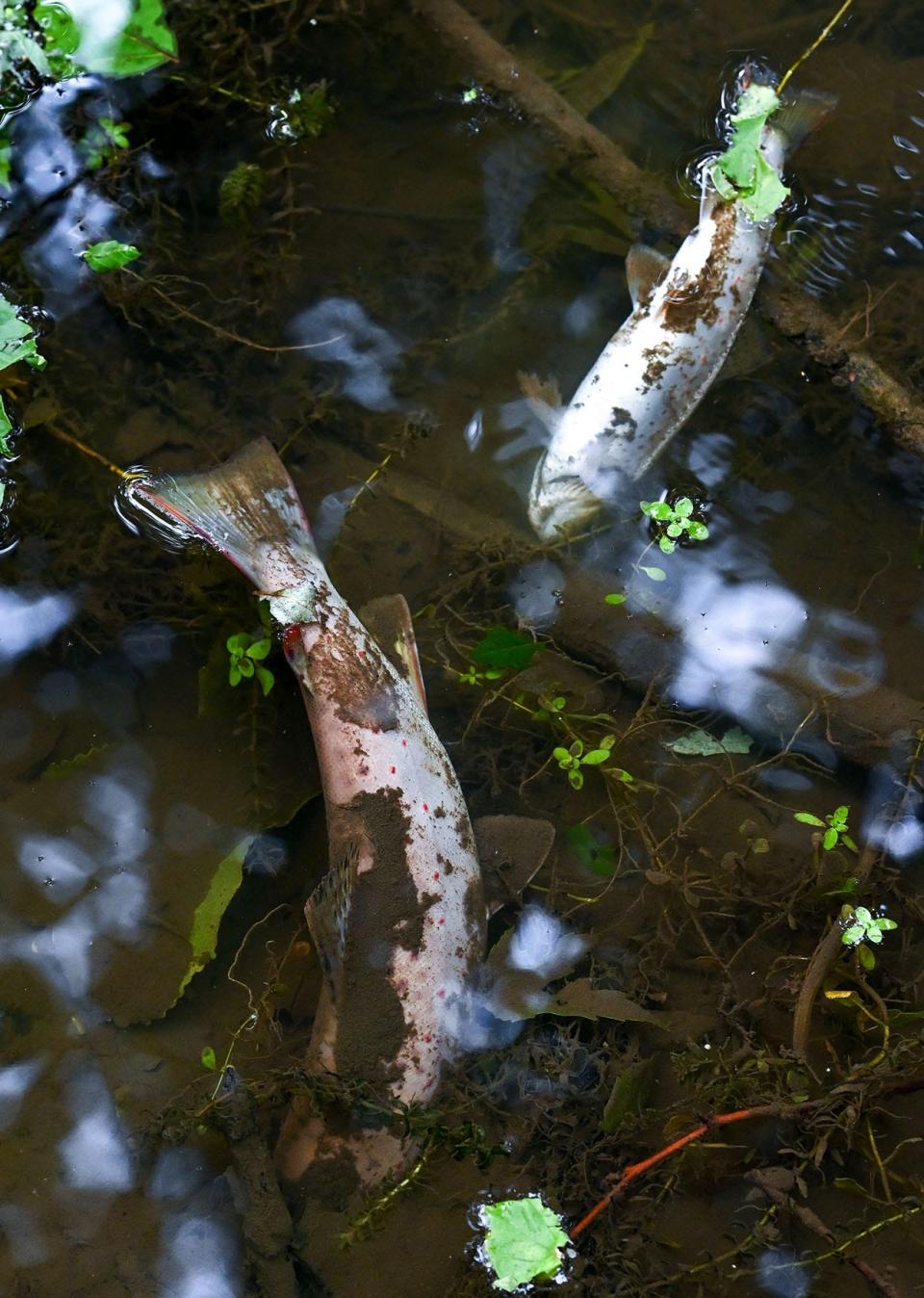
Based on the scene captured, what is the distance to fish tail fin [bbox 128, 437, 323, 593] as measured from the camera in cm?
447

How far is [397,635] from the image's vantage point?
4.65 m

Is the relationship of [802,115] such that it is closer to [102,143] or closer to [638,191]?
[638,191]

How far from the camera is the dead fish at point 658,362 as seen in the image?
16.4 ft

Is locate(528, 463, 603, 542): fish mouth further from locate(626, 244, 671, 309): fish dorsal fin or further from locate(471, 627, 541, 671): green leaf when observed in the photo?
locate(626, 244, 671, 309): fish dorsal fin

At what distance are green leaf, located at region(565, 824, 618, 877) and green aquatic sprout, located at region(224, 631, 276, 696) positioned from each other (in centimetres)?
147

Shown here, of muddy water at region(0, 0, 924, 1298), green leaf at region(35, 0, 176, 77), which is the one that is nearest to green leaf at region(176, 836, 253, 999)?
muddy water at region(0, 0, 924, 1298)

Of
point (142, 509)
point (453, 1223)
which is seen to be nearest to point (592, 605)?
point (142, 509)

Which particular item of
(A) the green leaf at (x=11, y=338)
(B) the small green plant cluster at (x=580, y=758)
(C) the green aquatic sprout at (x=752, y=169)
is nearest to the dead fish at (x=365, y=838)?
(B) the small green plant cluster at (x=580, y=758)

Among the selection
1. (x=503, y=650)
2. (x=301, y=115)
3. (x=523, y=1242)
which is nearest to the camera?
(x=523, y=1242)

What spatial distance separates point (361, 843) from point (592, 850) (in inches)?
42.1

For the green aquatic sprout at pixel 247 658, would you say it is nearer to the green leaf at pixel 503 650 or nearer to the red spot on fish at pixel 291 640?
the red spot on fish at pixel 291 640

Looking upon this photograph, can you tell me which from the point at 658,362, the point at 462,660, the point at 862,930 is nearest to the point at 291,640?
the point at 462,660

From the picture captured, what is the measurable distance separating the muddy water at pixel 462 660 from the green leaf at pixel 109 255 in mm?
142

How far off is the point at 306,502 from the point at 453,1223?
3142mm
